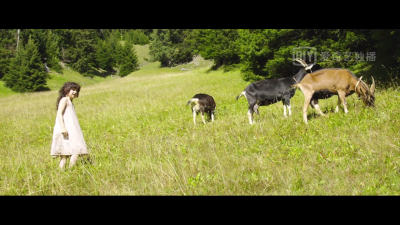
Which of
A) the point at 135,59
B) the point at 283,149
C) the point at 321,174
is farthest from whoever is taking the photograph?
the point at 135,59

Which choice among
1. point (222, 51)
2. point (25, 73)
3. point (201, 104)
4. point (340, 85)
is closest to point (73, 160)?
point (201, 104)

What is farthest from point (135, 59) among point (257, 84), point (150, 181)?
point (150, 181)

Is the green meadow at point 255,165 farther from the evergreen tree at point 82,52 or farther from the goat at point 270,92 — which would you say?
the evergreen tree at point 82,52

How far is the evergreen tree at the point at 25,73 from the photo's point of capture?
150 ft

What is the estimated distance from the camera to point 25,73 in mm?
45875

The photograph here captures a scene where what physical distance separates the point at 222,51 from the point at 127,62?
4301cm

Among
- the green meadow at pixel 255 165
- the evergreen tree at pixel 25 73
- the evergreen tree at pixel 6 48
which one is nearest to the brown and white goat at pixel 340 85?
the green meadow at pixel 255 165

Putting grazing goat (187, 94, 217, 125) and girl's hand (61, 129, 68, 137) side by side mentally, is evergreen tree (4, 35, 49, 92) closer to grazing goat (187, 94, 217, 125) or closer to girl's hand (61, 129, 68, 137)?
grazing goat (187, 94, 217, 125)

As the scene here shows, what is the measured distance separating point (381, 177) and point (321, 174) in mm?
811

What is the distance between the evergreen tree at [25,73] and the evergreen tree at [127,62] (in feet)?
99.8

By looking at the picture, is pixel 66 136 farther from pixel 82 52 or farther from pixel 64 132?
pixel 82 52

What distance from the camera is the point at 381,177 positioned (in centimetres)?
402

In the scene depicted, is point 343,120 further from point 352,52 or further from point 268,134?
point 352,52
